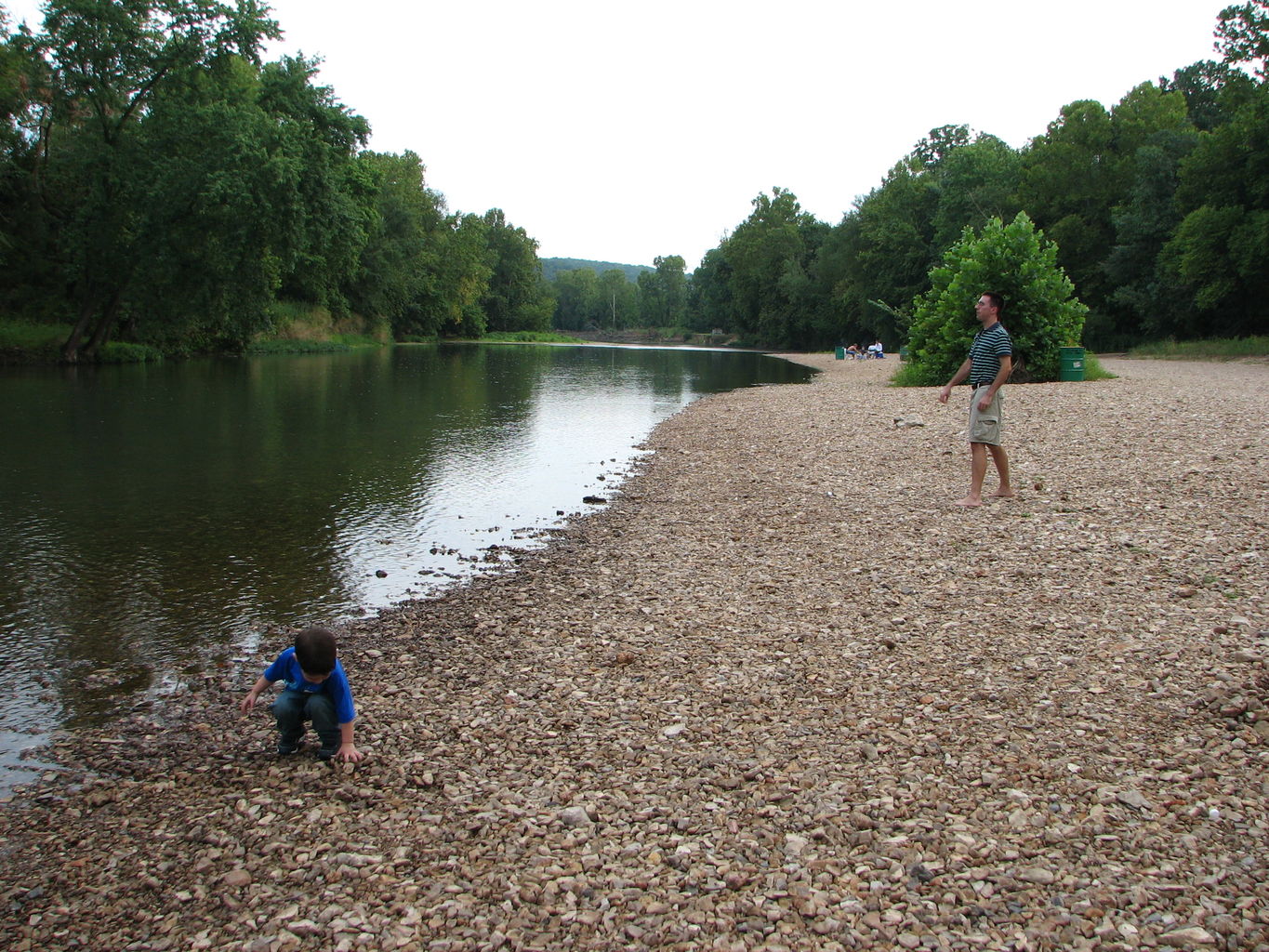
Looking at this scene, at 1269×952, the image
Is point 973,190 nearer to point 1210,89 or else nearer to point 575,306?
point 1210,89

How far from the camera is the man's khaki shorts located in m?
9.76

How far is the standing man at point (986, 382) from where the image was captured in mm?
9531

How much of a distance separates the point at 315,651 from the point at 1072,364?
24281 millimetres

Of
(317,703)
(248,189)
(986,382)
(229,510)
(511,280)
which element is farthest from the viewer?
(511,280)

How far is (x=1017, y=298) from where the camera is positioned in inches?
955

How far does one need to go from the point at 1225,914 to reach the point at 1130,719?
64.3 inches

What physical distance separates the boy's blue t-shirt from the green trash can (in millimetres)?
24014

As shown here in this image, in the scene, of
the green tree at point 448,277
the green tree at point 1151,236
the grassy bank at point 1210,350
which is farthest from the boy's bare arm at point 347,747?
the green tree at point 448,277

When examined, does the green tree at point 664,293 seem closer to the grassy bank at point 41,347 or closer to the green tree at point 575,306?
the green tree at point 575,306

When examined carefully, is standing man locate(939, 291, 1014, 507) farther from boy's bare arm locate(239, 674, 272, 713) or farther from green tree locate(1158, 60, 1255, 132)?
green tree locate(1158, 60, 1255, 132)

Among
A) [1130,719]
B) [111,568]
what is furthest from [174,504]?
[1130,719]

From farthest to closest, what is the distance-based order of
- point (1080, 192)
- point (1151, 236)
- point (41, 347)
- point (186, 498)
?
point (1080, 192) < point (1151, 236) < point (41, 347) < point (186, 498)

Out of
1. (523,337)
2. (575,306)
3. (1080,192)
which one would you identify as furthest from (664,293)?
(1080,192)

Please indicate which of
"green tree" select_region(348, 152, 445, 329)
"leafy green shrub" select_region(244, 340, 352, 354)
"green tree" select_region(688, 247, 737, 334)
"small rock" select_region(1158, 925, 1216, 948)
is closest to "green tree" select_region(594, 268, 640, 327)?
"green tree" select_region(688, 247, 737, 334)
